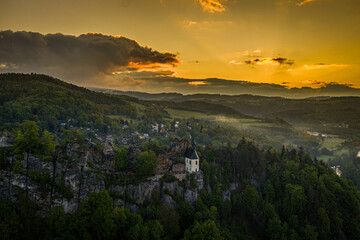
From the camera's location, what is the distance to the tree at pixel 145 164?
51531 millimetres

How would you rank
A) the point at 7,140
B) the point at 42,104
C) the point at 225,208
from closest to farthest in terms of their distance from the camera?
the point at 7,140
the point at 225,208
the point at 42,104

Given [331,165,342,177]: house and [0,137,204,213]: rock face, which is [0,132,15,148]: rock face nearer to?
[0,137,204,213]: rock face

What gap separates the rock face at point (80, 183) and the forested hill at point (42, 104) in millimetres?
66153

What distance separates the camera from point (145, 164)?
51781mm

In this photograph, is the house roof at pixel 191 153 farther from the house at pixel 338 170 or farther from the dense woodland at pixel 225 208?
the house at pixel 338 170

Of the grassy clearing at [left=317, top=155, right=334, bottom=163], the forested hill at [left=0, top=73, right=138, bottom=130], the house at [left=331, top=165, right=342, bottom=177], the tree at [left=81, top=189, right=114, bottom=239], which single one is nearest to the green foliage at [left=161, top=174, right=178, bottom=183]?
the tree at [left=81, top=189, right=114, bottom=239]

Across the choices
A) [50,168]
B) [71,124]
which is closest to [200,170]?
[50,168]

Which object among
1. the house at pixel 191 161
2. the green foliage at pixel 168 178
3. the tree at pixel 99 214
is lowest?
the tree at pixel 99 214

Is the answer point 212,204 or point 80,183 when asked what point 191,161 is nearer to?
point 212,204

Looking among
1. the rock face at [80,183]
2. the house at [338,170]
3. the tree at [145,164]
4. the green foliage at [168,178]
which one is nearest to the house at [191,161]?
the rock face at [80,183]

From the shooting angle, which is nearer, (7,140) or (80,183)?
(80,183)

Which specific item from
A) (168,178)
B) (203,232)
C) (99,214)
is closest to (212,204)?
(203,232)

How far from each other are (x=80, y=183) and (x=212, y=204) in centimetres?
2937

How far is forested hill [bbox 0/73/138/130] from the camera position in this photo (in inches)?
4328
